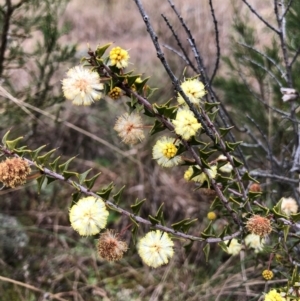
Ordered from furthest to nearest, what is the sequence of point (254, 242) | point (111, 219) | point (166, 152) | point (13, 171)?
1. point (111, 219)
2. point (254, 242)
3. point (166, 152)
4. point (13, 171)

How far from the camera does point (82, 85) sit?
0.84 meters

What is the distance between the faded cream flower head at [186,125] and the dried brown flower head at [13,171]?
28cm

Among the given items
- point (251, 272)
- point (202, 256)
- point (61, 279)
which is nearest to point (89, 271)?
point (61, 279)

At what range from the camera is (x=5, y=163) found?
0.81 meters

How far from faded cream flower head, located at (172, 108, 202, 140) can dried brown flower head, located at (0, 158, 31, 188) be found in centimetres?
28

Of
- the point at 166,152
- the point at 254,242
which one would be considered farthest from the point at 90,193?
the point at 254,242

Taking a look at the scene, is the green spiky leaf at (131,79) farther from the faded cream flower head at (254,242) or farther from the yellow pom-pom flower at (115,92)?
the faded cream flower head at (254,242)

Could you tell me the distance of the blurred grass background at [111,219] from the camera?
1.74 meters

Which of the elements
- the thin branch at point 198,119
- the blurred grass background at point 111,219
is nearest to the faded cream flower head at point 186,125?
the thin branch at point 198,119

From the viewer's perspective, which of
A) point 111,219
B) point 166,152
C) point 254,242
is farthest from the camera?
point 111,219

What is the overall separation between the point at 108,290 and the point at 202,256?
41 centimetres

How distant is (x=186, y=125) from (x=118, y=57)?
0.58 feet

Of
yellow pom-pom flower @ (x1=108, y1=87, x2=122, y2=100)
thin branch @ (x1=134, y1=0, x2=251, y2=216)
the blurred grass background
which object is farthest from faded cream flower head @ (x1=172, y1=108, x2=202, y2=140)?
the blurred grass background

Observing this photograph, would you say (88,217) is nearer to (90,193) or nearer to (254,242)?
(90,193)
